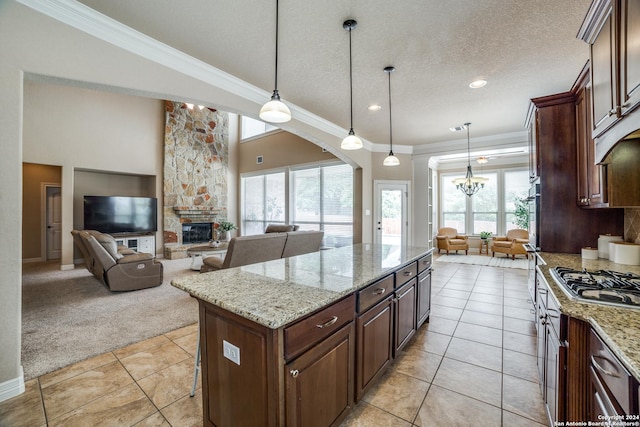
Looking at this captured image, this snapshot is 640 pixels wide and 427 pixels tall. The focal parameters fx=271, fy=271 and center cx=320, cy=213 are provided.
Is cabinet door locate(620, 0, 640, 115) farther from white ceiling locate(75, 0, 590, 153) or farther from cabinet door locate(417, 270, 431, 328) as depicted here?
cabinet door locate(417, 270, 431, 328)

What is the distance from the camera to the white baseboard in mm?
1894

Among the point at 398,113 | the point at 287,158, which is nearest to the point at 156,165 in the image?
the point at 287,158

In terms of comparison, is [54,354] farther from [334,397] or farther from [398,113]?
[398,113]

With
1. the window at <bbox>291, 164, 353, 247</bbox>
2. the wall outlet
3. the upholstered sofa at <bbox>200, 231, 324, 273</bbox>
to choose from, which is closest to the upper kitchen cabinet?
the wall outlet

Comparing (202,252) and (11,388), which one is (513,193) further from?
(11,388)

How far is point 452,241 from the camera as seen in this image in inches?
325

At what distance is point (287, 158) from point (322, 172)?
1.29m

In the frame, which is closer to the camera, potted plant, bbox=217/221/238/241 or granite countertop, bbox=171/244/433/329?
granite countertop, bbox=171/244/433/329

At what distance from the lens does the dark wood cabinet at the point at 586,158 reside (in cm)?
208

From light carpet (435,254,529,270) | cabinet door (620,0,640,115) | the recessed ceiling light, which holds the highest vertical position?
the recessed ceiling light

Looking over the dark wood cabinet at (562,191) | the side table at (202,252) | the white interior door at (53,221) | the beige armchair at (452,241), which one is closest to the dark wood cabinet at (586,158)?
the dark wood cabinet at (562,191)

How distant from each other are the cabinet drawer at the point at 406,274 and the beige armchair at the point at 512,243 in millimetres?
6322

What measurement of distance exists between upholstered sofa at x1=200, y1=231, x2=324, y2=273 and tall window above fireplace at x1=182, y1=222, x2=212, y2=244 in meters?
3.83

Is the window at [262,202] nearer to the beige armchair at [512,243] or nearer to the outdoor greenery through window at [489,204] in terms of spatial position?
the outdoor greenery through window at [489,204]
